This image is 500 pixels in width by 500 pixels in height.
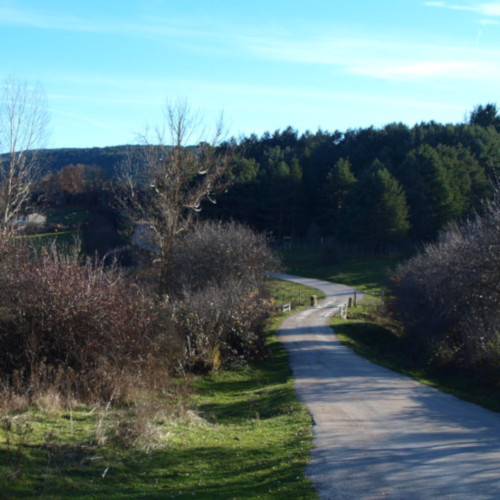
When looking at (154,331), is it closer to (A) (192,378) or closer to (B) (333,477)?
Result: (A) (192,378)

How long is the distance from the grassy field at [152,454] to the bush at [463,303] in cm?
761

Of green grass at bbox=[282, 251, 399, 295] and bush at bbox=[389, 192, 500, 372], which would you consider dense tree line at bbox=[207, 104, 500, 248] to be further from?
bush at bbox=[389, 192, 500, 372]

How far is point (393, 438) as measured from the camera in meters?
9.65

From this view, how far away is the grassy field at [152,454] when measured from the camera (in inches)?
258

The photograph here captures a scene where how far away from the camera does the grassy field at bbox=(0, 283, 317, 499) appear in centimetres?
655

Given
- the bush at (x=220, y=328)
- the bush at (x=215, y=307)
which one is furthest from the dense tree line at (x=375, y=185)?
the bush at (x=220, y=328)

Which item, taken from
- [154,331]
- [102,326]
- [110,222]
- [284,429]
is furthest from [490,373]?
[110,222]

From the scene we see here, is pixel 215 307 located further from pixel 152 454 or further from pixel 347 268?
pixel 347 268

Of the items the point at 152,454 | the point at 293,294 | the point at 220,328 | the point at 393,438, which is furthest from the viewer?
the point at 293,294

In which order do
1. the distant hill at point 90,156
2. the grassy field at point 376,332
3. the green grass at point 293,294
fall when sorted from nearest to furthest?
the grassy field at point 376,332, the green grass at point 293,294, the distant hill at point 90,156

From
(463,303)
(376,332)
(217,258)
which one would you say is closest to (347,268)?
(376,332)

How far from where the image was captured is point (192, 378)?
17344 mm

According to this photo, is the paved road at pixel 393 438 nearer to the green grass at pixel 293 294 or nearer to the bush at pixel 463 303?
the bush at pixel 463 303

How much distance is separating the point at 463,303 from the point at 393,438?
11227mm
